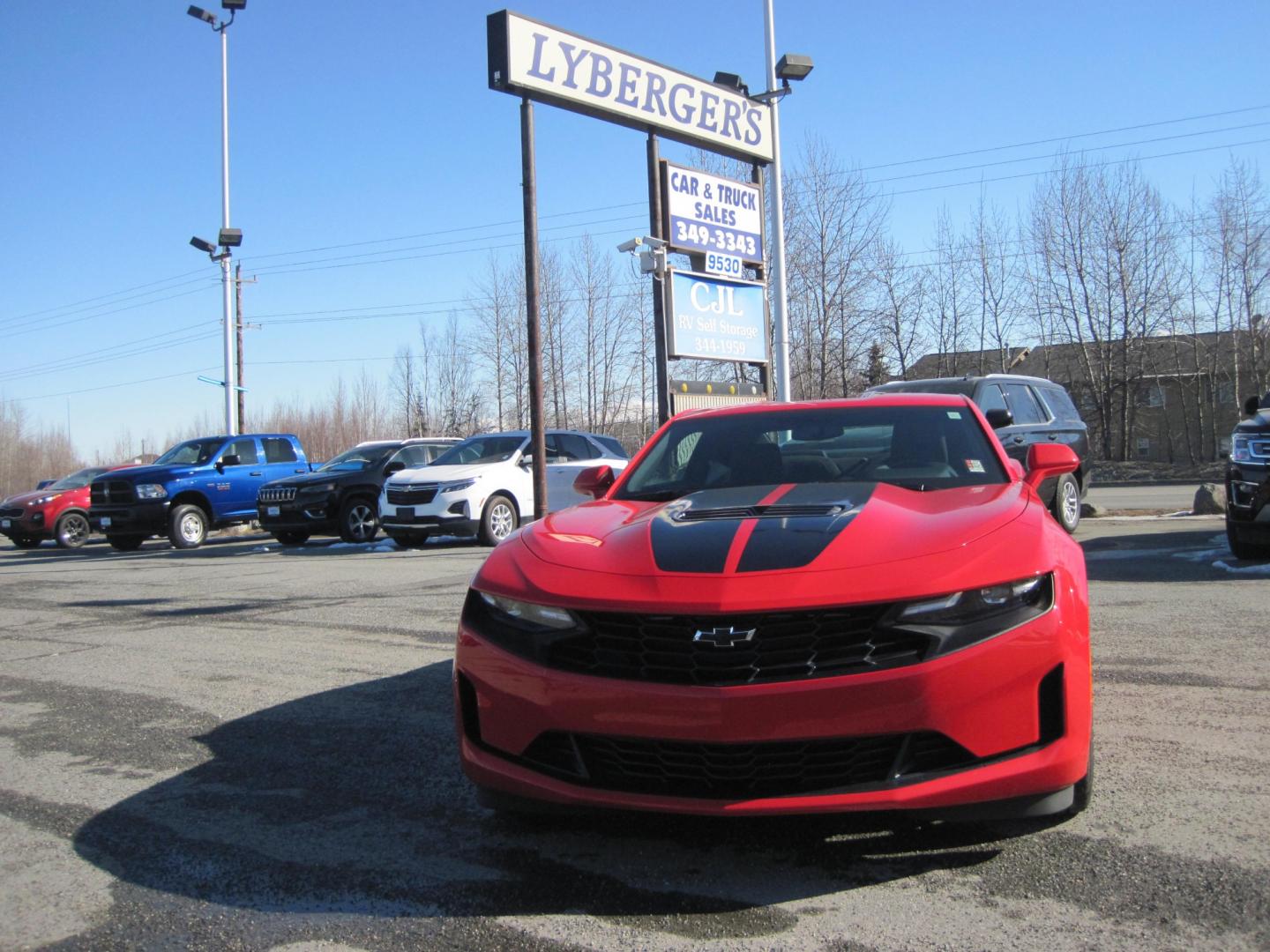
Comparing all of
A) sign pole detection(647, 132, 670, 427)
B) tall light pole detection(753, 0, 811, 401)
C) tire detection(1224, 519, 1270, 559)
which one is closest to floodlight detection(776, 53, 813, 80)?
tall light pole detection(753, 0, 811, 401)

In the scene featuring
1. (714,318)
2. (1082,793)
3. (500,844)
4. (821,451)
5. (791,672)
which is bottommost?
(500,844)

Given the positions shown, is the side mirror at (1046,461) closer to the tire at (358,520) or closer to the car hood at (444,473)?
the car hood at (444,473)

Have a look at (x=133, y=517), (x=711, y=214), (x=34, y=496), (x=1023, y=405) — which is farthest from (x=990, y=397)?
(x=34, y=496)

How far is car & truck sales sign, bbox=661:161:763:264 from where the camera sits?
15922mm

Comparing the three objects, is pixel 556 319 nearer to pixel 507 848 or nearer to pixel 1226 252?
pixel 1226 252

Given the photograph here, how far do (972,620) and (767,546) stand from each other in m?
0.62

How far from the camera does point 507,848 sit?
10.7ft

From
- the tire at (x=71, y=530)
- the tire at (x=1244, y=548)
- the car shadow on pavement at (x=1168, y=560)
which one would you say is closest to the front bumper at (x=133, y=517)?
the tire at (x=71, y=530)

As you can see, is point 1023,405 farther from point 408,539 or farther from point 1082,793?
point 1082,793

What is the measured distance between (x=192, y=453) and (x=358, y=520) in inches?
192

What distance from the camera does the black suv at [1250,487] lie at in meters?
8.07

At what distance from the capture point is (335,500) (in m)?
16.9

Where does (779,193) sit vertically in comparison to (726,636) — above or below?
above

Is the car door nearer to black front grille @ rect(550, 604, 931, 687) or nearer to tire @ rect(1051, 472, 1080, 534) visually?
tire @ rect(1051, 472, 1080, 534)
